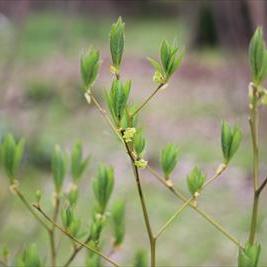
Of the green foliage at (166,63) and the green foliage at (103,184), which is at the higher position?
the green foliage at (166,63)

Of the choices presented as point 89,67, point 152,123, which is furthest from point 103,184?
point 152,123

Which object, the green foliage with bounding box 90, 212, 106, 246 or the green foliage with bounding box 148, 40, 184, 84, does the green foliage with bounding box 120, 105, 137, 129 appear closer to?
the green foliage with bounding box 148, 40, 184, 84

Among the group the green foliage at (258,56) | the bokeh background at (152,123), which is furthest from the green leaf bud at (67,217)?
the green foliage at (258,56)

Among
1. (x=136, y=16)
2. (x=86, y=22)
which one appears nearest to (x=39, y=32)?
(x=86, y=22)

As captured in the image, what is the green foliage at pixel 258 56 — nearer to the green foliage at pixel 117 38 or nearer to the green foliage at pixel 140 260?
the green foliage at pixel 117 38

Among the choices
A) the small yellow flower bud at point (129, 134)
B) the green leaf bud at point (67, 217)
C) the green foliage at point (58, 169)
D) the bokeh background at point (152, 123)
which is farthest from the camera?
the bokeh background at point (152, 123)

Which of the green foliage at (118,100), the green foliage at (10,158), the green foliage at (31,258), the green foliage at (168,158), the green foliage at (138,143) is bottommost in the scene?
the green foliage at (31,258)
